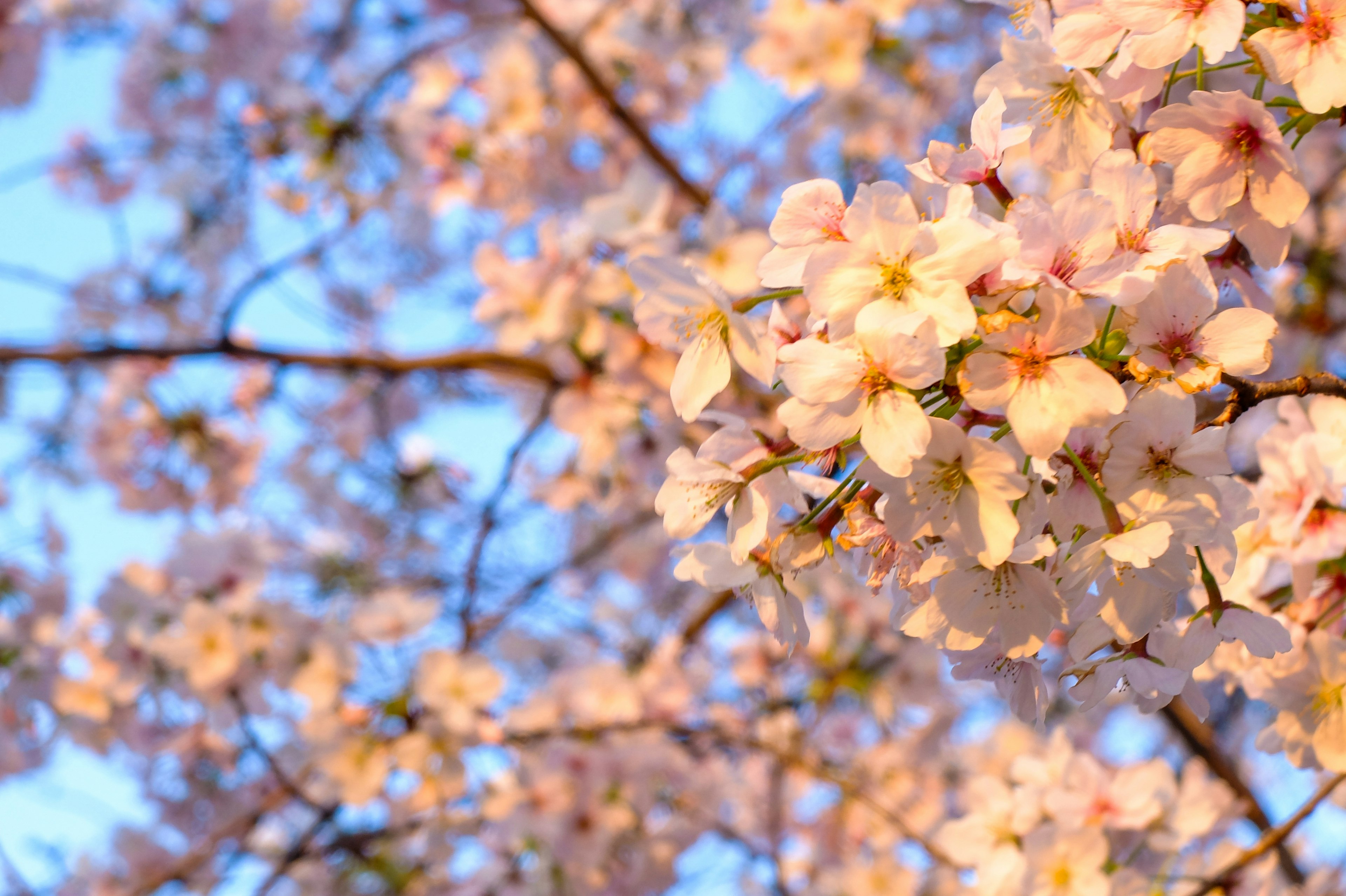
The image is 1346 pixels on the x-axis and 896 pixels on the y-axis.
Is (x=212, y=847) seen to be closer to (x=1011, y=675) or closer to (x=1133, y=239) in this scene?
(x=1011, y=675)

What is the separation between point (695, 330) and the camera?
34.3 inches

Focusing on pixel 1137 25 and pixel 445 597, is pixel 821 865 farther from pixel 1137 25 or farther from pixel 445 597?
pixel 1137 25

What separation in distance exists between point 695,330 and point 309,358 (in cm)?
154

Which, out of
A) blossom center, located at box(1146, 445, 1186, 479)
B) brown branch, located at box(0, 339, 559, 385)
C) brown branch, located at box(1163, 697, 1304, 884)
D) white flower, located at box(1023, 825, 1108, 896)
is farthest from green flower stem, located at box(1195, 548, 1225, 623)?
brown branch, located at box(0, 339, 559, 385)

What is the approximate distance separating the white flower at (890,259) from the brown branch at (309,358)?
160cm

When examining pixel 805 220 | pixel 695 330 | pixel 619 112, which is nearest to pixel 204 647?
pixel 619 112

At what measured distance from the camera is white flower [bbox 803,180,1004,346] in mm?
678

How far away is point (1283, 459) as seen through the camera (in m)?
1.05

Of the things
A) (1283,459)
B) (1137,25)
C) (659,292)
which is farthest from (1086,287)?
(1283,459)

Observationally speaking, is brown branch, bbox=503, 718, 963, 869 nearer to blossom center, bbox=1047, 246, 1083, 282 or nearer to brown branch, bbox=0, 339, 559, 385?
brown branch, bbox=0, 339, 559, 385

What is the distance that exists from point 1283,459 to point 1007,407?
0.60 metres

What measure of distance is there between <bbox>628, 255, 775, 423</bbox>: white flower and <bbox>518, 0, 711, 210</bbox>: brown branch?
1.65 m

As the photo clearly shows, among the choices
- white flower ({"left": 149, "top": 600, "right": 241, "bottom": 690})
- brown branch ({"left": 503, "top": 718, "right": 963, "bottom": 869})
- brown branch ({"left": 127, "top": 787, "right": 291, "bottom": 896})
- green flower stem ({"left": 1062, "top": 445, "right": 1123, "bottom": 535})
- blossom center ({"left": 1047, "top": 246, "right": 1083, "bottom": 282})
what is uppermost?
blossom center ({"left": 1047, "top": 246, "right": 1083, "bottom": 282})

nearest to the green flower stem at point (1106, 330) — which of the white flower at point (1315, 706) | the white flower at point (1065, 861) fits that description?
the white flower at point (1315, 706)
